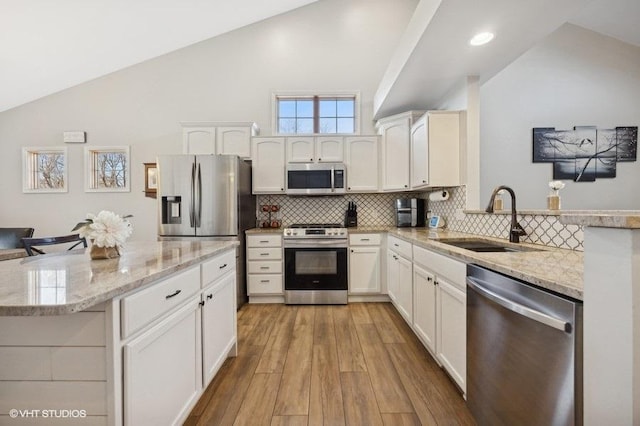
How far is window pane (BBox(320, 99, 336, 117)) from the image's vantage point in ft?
14.0

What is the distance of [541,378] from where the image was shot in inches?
38.4

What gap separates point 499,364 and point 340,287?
2249mm

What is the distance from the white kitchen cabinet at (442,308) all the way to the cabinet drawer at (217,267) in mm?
1480

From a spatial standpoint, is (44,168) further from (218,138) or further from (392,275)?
(392,275)

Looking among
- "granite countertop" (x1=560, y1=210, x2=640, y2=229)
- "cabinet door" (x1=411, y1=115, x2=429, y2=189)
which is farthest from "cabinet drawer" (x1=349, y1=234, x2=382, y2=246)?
"granite countertop" (x1=560, y1=210, x2=640, y2=229)

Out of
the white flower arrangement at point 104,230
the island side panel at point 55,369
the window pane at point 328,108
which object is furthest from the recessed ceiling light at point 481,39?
the island side panel at point 55,369

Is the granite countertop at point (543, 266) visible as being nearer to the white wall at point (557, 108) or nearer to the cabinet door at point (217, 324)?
the cabinet door at point (217, 324)

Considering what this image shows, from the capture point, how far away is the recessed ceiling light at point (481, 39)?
2.11 m

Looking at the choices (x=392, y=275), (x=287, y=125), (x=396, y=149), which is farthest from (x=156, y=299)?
(x=287, y=125)

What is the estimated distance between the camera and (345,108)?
4273 mm

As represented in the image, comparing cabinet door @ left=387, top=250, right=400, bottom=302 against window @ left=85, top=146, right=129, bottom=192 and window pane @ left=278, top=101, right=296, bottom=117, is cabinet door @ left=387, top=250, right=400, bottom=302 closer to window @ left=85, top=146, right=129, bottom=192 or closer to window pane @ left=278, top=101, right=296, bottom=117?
window pane @ left=278, top=101, right=296, bottom=117

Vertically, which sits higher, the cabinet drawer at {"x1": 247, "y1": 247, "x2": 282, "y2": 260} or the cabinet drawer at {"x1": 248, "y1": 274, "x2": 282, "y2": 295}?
the cabinet drawer at {"x1": 247, "y1": 247, "x2": 282, "y2": 260}

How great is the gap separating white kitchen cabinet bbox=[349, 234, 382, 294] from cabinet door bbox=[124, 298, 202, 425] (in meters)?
2.19

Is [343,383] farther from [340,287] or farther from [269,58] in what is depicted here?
[269,58]
